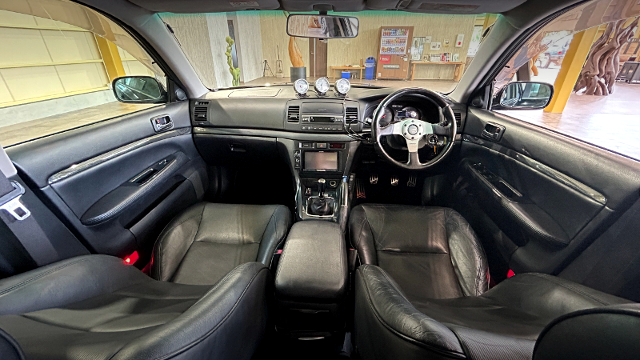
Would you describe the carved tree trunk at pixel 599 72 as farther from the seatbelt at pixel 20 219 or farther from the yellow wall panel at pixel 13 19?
the yellow wall panel at pixel 13 19

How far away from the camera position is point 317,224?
155cm

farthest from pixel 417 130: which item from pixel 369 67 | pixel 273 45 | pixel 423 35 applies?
pixel 423 35

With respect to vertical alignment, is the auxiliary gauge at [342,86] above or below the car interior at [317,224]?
above

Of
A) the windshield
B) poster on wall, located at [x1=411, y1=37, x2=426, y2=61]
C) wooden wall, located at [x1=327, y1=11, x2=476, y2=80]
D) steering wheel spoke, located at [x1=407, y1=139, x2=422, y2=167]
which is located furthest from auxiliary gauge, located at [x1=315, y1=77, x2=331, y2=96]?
poster on wall, located at [x1=411, y1=37, x2=426, y2=61]

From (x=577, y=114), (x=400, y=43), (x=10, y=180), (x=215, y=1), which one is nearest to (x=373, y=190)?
(x=215, y=1)

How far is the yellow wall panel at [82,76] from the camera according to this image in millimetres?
6180

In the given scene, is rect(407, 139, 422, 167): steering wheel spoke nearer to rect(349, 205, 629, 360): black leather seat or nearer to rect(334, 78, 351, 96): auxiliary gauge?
rect(349, 205, 629, 360): black leather seat

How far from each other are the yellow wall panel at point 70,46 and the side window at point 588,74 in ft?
27.1

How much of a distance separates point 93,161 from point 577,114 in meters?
6.19

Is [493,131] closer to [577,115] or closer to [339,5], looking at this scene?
[339,5]

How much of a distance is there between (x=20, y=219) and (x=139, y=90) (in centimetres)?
133

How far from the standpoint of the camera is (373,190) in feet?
8.64

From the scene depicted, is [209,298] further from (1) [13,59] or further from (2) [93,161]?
(1) [13,59]

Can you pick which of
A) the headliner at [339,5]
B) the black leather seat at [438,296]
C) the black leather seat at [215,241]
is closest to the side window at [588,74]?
the headliner at [339,5]
